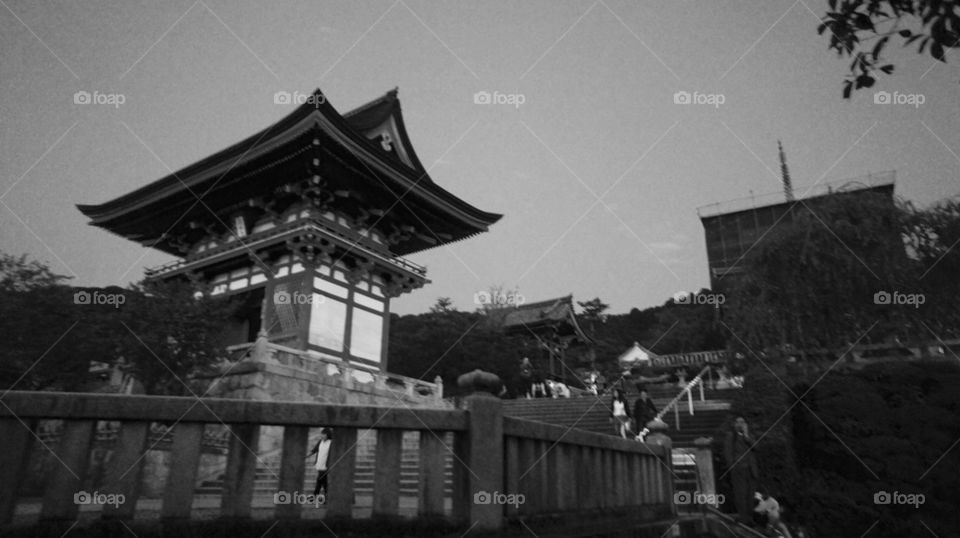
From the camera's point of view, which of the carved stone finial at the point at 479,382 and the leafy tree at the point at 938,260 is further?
the leafy tree at the point at 938,260

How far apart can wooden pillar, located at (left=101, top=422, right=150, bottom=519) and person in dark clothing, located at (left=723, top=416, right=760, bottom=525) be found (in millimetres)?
8403

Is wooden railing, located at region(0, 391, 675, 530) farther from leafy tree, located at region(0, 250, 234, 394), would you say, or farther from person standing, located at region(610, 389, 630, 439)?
person standing, located at region(610, 389, 630, 439)

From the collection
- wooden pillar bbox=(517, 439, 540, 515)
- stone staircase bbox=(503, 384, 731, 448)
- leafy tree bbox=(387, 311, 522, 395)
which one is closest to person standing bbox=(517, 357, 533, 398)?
leafy tree bbox=(387, 311, 522, 395)

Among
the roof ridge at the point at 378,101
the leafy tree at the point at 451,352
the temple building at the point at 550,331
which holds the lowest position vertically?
the leafy tree at the point at 451,352

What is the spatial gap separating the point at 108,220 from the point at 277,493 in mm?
20128

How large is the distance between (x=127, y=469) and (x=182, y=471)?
10.6 inches

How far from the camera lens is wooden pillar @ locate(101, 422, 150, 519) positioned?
2877 mm

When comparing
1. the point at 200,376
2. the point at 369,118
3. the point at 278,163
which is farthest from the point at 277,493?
the point at 369,118

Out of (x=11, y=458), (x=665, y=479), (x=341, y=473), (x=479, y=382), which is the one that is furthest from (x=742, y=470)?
(x=11, y=458)

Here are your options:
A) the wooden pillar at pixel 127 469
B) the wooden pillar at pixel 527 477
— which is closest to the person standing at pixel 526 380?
the wooden pillar at pixel 527 477

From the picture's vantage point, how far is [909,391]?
37.0 ft

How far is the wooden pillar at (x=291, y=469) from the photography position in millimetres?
3111

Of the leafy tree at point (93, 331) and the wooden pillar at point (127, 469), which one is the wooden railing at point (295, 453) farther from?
the leafy tree at point (93, 331)

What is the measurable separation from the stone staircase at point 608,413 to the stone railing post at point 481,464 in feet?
28.2
